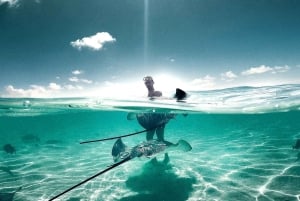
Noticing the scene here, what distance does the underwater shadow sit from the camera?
7988 millimetres

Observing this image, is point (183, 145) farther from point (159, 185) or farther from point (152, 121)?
point (152, 121)

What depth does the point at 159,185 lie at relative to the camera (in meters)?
9.09

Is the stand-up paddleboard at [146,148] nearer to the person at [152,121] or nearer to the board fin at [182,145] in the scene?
the board fin at [182,145]

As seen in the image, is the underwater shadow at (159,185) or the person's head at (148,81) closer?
the underwater shadow at (159,185)

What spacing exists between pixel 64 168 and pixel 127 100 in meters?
6.83

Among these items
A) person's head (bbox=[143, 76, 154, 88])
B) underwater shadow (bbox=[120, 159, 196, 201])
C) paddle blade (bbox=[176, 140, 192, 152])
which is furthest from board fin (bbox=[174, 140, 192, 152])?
person's head (bbox=[143, 76, 154, 88])

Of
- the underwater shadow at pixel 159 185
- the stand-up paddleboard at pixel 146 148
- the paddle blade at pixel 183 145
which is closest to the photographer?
the stand-up paddleboard at pixel 146 148

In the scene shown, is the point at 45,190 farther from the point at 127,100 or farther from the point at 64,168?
the point at 127,100

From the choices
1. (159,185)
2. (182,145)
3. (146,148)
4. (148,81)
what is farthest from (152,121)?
(146,148)

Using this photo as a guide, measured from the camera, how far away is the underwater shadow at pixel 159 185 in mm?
7988

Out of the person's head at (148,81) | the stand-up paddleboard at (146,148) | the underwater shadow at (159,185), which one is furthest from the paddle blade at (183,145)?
the person's head at (148,81)

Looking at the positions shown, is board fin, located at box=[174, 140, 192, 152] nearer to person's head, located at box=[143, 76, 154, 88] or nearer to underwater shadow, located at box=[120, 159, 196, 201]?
underwater shadow, located at box=[120, 159, 196, 201]

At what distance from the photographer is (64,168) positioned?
13578 mm

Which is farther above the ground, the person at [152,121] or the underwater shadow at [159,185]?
the person at [152,121]
